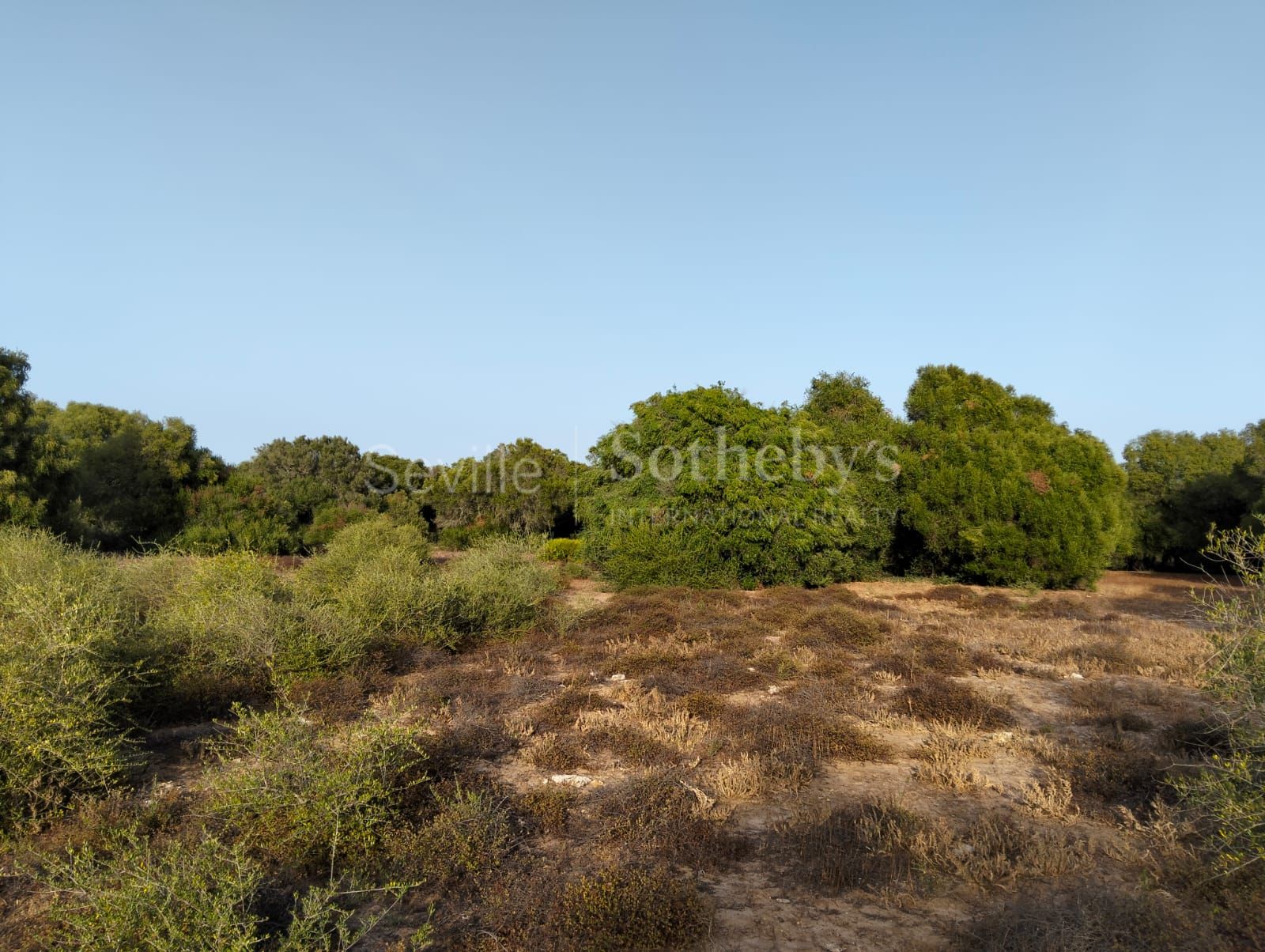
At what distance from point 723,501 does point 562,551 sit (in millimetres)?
10024

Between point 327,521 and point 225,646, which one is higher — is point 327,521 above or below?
above

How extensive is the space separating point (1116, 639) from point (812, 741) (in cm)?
827

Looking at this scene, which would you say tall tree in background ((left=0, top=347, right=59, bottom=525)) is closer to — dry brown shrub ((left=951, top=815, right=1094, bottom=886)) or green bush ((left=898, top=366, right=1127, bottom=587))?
dry brown shrub ((left=951, top=815, right=1094, bottom=886))

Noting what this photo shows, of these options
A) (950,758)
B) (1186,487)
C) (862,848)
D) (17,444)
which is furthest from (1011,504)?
(17,444)

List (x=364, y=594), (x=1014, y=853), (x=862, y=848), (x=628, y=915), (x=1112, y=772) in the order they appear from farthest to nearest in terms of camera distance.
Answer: (x=364, y=594)
(x=1112, y=772)
(x=862, y=848)
(x=1014, y=853)
(x=628, y=915)

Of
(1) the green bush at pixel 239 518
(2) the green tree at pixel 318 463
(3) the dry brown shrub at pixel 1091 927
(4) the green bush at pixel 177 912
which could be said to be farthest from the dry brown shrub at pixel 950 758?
(2) the green tree at pixel 318 463

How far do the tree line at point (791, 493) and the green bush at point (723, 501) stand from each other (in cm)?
5

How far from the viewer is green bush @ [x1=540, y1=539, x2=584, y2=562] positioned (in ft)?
89.6

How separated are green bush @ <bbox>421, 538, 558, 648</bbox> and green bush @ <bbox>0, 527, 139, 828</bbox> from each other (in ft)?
16.9

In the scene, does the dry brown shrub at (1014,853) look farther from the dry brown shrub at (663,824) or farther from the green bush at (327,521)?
the green bush at (327,521)

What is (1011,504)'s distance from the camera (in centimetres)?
2186

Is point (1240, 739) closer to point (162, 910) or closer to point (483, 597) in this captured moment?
point (162, 910)

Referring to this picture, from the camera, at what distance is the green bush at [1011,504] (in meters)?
21.7

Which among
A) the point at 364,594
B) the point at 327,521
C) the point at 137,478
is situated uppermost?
the point at 137,478
